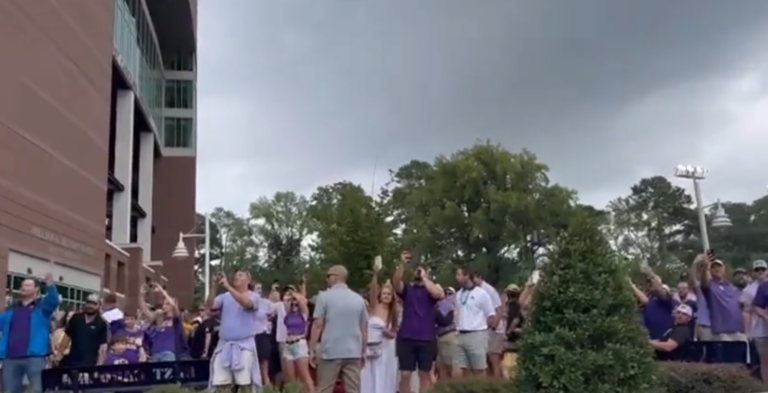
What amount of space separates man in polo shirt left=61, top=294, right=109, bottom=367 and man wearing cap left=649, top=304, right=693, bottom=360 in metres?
7.55

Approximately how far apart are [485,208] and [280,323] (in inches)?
2018

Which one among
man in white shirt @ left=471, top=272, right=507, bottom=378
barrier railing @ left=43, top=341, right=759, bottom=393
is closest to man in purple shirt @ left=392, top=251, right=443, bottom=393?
man in white shirt @ left=471, top=272, right=507, bottom=378

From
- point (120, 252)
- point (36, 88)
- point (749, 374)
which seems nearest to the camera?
point (749, 374)

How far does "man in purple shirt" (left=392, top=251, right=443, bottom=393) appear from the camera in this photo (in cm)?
1184

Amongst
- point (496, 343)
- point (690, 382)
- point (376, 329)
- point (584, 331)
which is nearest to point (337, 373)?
point (376, 329)

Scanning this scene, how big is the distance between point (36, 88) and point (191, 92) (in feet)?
125

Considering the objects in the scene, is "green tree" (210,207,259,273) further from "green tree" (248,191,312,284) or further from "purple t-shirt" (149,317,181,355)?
"purple t-shirt" (149,317,181,355)

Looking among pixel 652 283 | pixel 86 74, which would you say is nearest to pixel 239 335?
pixel 652 283

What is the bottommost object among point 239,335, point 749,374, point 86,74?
point 749,374

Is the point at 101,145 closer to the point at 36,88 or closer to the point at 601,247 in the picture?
the point at 36,88

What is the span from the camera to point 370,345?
1173 centimetres

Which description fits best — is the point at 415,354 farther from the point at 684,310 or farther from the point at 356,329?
the point at 684,310

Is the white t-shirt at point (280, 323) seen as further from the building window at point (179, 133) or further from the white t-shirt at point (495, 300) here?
the building window at point (179, 133)

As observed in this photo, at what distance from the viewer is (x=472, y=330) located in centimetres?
1220
